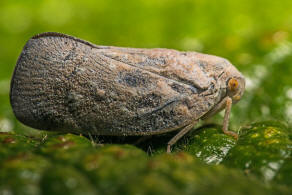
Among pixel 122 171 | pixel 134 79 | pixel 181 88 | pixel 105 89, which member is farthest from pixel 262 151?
pixel 105 89

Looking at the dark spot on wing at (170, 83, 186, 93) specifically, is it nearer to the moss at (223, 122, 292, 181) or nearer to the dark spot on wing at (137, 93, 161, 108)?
the dark spot on wing at (137, 93, 161, 108)

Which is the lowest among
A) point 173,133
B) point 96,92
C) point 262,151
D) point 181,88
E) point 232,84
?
point 173,133

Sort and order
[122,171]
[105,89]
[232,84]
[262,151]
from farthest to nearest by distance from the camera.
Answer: [232,84], [105,89], [262,151], [122,171]

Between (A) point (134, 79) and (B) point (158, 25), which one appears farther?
(B) point (158, 25)

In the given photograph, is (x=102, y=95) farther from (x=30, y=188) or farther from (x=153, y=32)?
(x=153, y=32)

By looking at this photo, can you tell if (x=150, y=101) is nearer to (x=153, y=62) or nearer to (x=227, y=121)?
(x=153, y=62)

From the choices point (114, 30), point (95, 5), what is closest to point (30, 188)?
point (114, 30)
